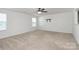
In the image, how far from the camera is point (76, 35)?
1.63 metres

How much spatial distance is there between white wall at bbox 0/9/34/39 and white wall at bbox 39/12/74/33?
0.27 metres

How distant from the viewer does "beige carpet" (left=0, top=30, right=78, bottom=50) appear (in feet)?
5.42

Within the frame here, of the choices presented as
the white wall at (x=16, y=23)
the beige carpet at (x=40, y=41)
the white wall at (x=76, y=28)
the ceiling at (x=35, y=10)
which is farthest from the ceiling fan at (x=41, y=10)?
the white wall at (x=76, y=28)

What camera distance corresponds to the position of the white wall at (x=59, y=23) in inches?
65.3

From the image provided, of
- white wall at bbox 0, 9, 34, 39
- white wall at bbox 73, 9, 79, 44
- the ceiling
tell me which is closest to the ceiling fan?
the ceiling

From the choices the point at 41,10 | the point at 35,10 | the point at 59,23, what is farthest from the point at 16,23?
the point at 59,23

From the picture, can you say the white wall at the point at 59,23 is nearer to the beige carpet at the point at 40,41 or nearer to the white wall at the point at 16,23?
the beige carpet at the point at 40,41

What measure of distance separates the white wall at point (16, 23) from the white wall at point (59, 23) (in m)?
0.27

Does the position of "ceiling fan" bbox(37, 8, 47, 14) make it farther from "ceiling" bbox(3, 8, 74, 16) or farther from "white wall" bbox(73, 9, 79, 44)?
"white wall" bbox(73, 9, 79, 44)

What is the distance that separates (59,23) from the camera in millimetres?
1733

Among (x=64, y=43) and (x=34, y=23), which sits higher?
(x=34, y=23)
